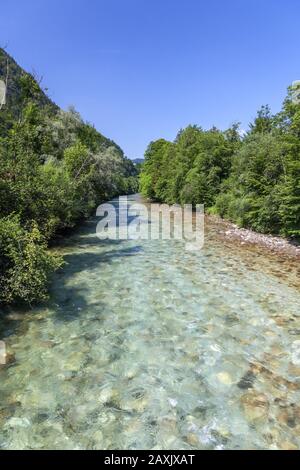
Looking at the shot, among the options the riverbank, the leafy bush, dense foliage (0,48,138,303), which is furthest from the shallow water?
the riverbank

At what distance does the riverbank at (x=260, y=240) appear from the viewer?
13703 millimetres

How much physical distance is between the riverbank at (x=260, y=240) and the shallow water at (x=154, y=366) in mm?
4216

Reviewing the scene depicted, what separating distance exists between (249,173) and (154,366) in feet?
51.7

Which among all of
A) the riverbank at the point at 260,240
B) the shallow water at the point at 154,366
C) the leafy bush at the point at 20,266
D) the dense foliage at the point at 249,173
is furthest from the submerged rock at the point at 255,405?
the dense foliage at the point at 249,173

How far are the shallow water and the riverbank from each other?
4216 millimetres

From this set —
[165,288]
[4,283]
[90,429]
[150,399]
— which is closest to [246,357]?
[150,399]

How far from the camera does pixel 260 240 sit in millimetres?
15969

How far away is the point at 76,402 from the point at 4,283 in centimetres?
389

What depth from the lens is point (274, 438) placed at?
151 inches

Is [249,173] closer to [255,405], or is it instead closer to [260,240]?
[260,240]

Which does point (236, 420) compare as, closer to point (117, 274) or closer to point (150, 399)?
point (150, 399)

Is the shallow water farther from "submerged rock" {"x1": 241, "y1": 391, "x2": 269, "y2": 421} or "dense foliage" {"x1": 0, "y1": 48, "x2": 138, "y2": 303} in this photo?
"dense foliage" {"x1": 0, "y1": 48, "x2": 138, "y2": 303}

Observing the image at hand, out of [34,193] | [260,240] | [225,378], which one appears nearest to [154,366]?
[225,378]

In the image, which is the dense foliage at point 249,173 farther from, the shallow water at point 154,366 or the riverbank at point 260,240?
the shallow water at point 154,366
